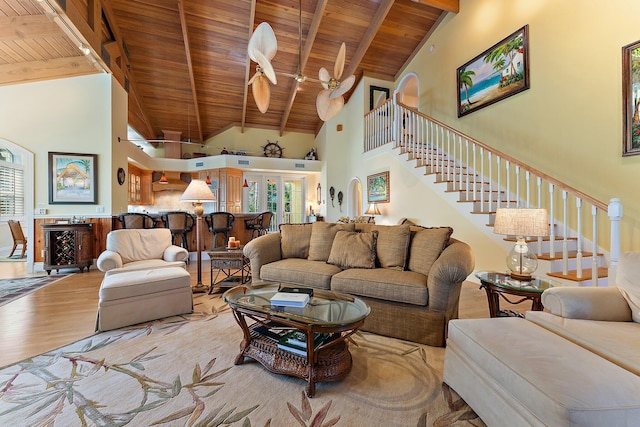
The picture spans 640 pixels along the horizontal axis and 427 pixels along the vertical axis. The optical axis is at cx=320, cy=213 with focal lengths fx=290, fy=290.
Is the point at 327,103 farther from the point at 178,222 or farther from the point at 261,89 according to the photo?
the point at 178,222

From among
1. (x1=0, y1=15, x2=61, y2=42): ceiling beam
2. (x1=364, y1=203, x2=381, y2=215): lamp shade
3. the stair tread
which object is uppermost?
(x1=0, y1=15, x2=61, y2=42): ceiling beam

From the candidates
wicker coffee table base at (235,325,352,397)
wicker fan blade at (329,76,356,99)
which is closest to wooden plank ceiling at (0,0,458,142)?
wicker fan blade at (329,76,356,99)

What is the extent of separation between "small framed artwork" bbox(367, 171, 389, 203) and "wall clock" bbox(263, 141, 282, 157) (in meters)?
3.94

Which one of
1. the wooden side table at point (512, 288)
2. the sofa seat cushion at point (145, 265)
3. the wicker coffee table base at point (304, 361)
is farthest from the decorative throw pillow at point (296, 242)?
the wooden side table at point (512, 288)

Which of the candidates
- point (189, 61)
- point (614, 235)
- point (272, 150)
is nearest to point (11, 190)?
point (189, 61)

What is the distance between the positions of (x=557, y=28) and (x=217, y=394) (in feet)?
19.3

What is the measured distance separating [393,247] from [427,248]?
1.10ft

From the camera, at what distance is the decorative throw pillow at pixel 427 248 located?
2.66 m

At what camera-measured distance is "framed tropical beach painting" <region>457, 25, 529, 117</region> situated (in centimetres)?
456

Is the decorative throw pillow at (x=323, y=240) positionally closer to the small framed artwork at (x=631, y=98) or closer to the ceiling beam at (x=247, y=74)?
the small framed artwork at (x=631, y=98)

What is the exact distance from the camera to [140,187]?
8.79 metres

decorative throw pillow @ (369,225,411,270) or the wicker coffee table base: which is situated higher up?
decorative throw pillow @ (369,225,411,270)

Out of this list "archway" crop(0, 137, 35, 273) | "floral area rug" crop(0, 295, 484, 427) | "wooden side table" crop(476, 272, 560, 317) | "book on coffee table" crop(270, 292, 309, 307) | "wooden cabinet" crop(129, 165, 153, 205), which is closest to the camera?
"floral area rug" crop(0, 295, 484, 427)

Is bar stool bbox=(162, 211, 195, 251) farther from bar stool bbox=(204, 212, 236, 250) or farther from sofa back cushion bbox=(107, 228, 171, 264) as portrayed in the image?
sofa back cushion bbox=(107, 228, 171, 264)
